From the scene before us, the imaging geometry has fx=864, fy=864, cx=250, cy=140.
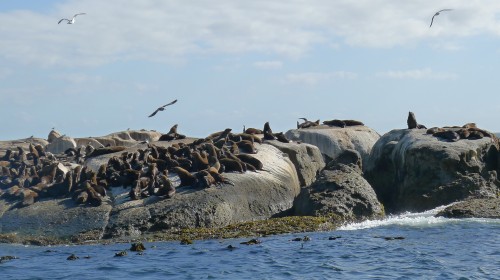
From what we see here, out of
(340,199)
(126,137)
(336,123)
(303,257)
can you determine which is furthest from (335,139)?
(303,257)

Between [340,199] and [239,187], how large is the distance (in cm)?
330

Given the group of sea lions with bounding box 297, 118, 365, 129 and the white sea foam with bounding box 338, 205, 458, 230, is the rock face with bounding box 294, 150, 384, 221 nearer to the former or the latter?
the white sea foam with bounding box 338, 205, 458, 230

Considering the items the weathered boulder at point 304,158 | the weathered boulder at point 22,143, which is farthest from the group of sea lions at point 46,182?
the weathered boulder at point 22,143

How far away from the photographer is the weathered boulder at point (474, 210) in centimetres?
2755

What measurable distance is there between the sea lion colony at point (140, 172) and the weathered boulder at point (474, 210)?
21.6 feet

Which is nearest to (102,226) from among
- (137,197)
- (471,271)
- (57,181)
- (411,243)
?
(137,197)

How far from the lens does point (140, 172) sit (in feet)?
93.8

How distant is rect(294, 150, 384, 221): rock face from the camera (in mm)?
27750

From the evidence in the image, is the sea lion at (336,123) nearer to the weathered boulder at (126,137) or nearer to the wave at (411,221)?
the weathered boulder at (126,137)

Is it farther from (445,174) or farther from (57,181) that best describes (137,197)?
(445,174)

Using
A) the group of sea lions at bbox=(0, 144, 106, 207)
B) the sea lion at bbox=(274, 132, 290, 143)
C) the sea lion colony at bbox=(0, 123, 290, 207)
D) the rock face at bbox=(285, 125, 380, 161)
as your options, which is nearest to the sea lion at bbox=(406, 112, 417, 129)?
the rock face at bbox=(285, 125, 380, 161)

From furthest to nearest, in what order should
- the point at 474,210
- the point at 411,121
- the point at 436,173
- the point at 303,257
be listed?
the point at 411,121, the point at 436,173, the point at 474,210, the point at 303,257

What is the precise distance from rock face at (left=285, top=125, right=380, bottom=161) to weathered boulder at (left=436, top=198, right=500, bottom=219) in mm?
8826

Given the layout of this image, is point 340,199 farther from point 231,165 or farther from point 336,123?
point 336,123
